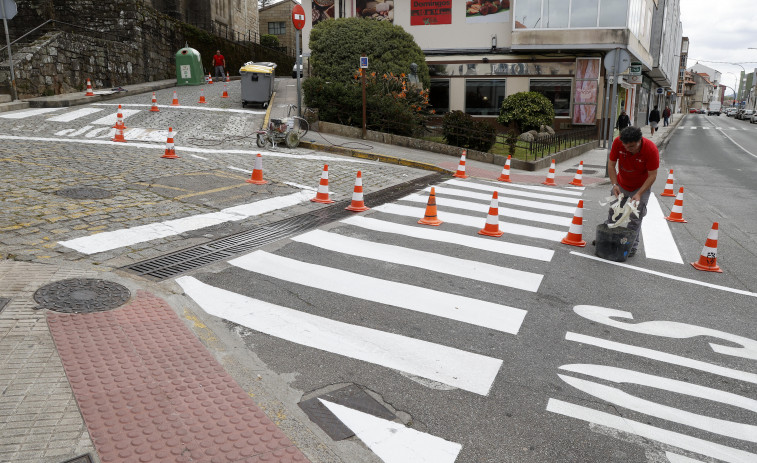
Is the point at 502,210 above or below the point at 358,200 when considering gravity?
below

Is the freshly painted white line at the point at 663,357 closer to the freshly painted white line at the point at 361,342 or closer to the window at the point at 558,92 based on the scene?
the freshly painted white line at the point at 361,342

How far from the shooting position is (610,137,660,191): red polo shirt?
7.29 meters

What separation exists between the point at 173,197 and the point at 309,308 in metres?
5.01

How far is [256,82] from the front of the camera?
2106 centimetres

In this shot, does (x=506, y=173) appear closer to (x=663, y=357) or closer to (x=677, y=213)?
(x=677, y=213)

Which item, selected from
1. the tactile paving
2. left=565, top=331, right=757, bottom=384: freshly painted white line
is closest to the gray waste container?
the tactile paving

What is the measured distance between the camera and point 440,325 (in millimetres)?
5340

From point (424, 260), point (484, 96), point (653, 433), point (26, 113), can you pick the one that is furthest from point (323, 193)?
point (484, 96)

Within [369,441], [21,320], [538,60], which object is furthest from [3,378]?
[538,60]

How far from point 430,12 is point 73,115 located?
17.0m

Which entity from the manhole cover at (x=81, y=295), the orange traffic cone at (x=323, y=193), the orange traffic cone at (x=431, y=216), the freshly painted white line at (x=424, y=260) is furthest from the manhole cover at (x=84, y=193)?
the orange traffic cone at (x=431, y=216)

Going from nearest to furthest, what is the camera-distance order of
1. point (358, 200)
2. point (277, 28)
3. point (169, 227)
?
point (169, 227) < point (358, 200) < point (277, 28)

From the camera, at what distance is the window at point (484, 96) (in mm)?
27094

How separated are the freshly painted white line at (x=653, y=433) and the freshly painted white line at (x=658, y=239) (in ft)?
15.3
